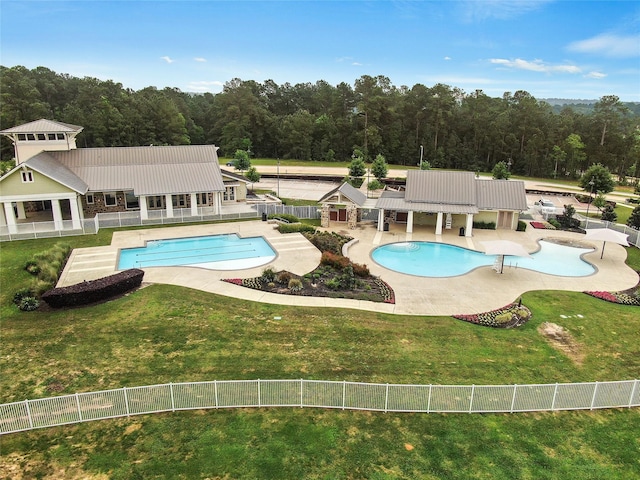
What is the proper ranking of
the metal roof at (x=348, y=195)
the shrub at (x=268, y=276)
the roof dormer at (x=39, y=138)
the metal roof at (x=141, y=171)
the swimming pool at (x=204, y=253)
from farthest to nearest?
1. the metal roof at (x=348, y=195)
2. the metal roof at (x=141, y=171)
3. the roof dormer at (x=39, y=138)
4. the swimming pool at (x=204, y=253)
5. the shrub at (x=268, y=276)

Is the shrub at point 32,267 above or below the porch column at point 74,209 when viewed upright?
below

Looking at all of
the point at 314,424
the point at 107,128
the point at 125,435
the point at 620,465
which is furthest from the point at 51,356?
the point at 107,128

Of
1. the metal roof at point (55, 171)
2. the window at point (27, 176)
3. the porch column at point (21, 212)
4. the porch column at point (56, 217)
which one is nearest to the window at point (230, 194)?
the metal roof at point (55, 171)

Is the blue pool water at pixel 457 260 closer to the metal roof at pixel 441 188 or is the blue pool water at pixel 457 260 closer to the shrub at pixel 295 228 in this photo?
the metal roof at pixel 441 188

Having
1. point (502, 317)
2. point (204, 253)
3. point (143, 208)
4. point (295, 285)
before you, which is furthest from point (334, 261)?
point (143, 208)

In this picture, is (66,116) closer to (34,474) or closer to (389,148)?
(389,148)
